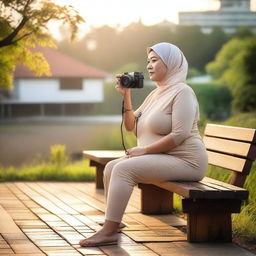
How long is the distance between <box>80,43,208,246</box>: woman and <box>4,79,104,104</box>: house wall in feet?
181

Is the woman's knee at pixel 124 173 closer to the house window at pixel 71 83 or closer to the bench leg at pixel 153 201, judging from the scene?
the bench leg at pixel 153 201

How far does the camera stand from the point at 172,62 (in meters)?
5.78

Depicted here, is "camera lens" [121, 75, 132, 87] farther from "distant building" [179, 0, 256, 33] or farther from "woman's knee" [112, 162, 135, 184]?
"distant building" [179, 0, 256, 33]

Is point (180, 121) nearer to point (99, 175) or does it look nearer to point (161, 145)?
point (161, 145)

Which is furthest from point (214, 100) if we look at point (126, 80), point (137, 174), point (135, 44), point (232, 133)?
point (137, 174)

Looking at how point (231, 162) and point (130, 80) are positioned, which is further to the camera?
point (231, 162)

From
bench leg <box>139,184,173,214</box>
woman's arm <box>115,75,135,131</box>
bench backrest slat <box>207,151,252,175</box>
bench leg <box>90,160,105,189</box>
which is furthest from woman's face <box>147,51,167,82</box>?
bench leg <box>90,160,105,189</box>

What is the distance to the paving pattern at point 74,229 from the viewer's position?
5.20 m

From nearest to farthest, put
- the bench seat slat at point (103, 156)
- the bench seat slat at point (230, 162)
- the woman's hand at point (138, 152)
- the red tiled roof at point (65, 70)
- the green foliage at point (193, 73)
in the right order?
1. the woman's hand at point (138, 152)
2. the bench seat slat at point (230, 162)
3. the bench seat slat at point (103, 156)
4. the red tiled roof at point (65, 70)
5. the green foliage at point (193, 73)

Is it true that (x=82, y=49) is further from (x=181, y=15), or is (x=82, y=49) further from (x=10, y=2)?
(x=10, y=2)

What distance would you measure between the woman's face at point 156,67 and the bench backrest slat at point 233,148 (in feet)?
2.68

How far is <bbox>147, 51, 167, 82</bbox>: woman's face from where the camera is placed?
19.0ft

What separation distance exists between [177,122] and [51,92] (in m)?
56.2

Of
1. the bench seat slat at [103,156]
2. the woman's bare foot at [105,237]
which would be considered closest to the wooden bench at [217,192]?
the woman's bare foot at [105,237]
